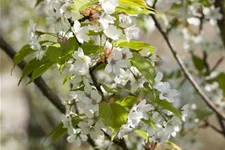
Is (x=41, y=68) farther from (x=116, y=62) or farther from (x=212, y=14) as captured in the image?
(x=212, y=14)

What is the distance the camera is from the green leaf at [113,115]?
4.40ft

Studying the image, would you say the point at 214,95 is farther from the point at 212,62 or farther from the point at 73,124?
the point at 212,62

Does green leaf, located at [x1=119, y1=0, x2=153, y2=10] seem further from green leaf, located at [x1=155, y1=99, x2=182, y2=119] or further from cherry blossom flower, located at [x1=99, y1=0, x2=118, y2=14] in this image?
green leaf, located at [x1=155, y1=99, x2=182, y2=119]

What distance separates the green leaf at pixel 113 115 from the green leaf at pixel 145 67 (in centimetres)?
11

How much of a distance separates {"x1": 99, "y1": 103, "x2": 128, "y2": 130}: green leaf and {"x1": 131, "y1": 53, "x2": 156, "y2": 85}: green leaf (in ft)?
0.35

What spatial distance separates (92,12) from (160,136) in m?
0.38

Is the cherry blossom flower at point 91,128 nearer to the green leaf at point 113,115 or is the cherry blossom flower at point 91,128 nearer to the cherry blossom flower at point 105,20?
the green leaf at point 113,115

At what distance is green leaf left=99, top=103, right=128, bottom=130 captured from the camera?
1.34 m

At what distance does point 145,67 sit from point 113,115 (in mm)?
141

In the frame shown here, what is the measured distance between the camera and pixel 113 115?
135 cm

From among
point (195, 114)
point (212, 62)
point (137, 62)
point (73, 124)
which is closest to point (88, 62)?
point (137, 62)

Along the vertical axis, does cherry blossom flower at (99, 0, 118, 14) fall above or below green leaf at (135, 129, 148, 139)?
above

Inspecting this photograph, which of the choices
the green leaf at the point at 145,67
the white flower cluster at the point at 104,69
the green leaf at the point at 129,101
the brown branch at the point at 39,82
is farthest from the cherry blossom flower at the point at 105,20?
the brown branch at the point at 39,82

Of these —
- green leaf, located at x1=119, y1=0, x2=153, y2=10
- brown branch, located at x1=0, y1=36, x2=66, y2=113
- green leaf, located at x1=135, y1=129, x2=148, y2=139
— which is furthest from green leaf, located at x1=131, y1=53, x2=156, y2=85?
brown branch, located at x1=0, y1=36, x2=66, y2=113
